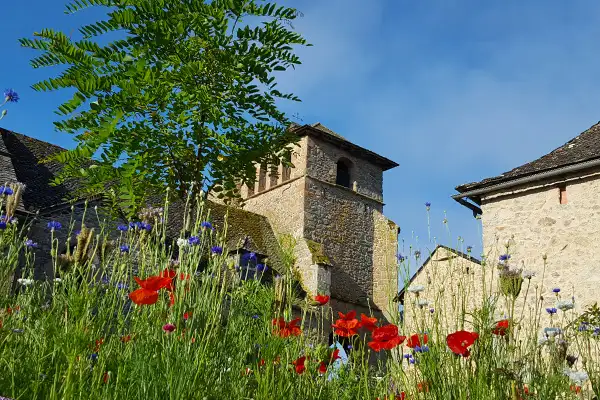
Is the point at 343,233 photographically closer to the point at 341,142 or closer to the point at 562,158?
the point at 341,142

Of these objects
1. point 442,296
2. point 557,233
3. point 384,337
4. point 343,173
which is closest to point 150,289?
point 384,337

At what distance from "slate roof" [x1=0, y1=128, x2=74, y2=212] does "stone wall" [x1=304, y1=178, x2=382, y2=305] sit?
9.74 meters

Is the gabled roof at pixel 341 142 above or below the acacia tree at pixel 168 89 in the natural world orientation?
above

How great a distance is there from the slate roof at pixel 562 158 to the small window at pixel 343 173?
45.0 ft

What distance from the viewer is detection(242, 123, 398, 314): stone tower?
22141 mm

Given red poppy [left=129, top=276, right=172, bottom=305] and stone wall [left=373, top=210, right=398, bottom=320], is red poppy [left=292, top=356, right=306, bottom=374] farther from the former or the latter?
stone wall [left=373, top=210, right=398, bottom=320]

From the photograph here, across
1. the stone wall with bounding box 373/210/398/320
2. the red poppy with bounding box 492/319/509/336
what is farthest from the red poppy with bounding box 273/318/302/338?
the stone wall with bounding box 373/210/398/320

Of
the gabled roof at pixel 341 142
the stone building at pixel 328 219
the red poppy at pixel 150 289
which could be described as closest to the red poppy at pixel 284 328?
the red poppy at pixel 150 289

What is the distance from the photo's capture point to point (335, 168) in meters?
24.2

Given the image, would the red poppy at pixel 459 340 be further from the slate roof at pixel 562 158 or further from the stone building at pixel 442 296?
the slate roof at pixel 562 158

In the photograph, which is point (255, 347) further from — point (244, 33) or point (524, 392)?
point (244, 33)

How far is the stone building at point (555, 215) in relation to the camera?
354 inches

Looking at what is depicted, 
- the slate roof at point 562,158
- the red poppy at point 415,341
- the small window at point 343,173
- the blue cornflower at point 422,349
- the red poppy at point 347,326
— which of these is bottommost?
the blue cornflower at point 422,349

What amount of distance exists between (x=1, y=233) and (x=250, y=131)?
2810 mm
